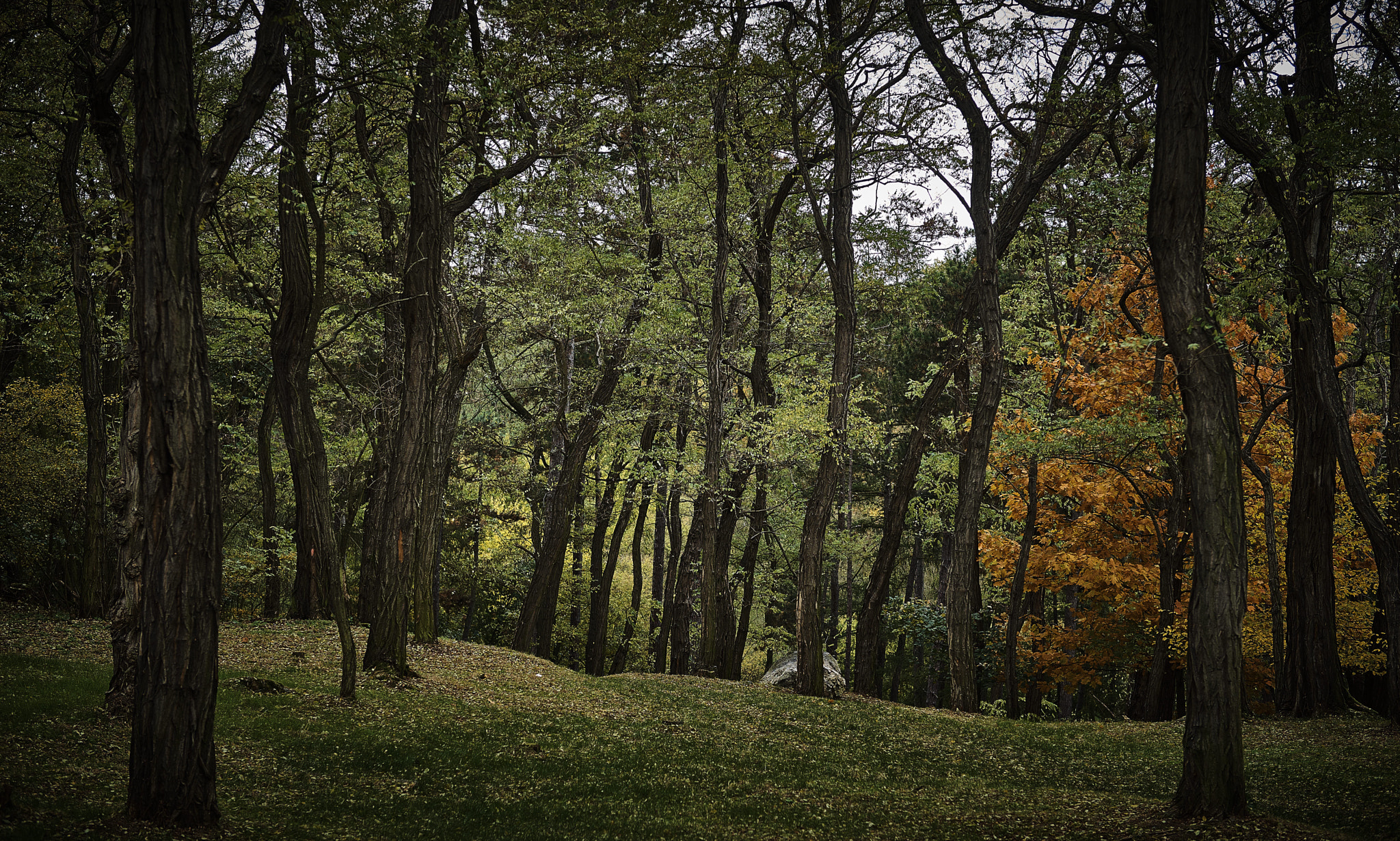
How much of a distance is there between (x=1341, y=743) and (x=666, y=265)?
16.2 metres

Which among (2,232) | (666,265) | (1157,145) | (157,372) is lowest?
(157,372)

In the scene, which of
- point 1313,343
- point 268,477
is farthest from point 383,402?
point 1313,343

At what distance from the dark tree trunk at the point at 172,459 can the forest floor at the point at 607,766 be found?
0.48 metres

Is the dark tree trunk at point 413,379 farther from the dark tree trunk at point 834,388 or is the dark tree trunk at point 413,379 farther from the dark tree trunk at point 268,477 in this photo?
the dark tree trunk at point 268,477

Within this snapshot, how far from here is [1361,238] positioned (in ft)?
61.4

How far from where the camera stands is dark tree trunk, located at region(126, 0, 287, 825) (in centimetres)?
609

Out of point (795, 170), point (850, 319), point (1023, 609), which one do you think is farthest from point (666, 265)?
point (1023, 609)

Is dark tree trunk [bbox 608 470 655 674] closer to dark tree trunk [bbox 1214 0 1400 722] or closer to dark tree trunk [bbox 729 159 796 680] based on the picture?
dark tree trunk [bbox 729 159 796 680]

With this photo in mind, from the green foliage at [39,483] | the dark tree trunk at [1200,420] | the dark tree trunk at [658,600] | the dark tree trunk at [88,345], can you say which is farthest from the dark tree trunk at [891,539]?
the green foliage at [39,483]

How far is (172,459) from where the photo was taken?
244 inches

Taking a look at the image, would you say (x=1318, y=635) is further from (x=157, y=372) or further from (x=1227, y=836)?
(x=157, y=372)

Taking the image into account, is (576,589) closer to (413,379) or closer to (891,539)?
(891,539)

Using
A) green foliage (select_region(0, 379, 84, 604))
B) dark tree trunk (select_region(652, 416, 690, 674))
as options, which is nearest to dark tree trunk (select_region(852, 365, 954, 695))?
dark tree trunk (select_region(652, 416, 690, 674))

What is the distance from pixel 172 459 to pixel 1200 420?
8.79 meters
